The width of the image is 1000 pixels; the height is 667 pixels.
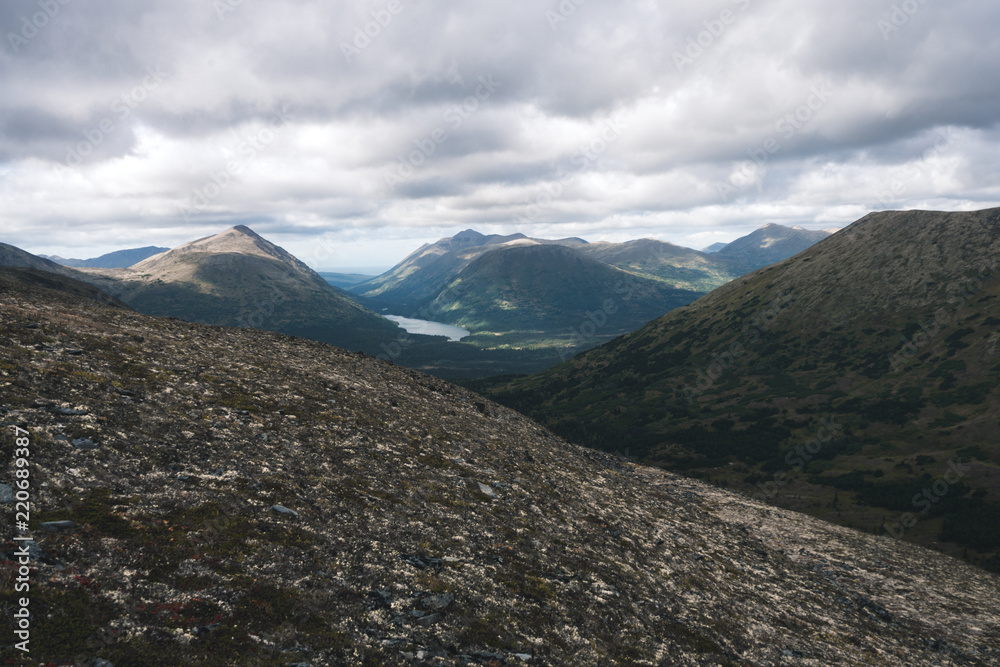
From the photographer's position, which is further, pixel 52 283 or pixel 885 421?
pixel 885 421

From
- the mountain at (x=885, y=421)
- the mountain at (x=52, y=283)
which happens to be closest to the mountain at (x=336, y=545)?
the mountain at (x=885, y=421)

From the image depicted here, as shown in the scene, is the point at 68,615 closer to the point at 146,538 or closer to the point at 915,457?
the point at 146,538

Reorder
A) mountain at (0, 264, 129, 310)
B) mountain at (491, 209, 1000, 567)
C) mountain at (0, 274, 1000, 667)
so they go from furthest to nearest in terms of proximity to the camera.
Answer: mountain at (0, 264, 129, 310), mountain at (491, 209, 1000, 567), mountain at (0, 274, 1000, 667)

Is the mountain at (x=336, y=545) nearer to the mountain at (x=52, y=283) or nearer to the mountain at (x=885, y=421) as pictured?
the mountain at (x=885, y=421)

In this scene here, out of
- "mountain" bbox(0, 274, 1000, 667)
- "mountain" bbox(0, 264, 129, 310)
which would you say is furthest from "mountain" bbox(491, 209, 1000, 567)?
"mountain" bbox(0, 264, 129, 310)

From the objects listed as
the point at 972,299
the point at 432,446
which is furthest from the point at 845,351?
the point at 432,446

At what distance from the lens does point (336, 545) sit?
16078 millimetres

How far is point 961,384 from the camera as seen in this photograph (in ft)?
447

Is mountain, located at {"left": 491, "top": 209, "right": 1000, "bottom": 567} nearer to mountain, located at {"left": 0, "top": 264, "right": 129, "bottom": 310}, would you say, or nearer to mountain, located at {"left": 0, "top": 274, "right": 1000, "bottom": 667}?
mountain, located at {"left": 0, "top": 274, "right": 1000, "bottom": 667}

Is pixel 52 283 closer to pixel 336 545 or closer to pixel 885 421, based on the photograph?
pixel 336 545

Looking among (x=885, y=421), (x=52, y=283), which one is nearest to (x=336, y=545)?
(x=52, y=283)

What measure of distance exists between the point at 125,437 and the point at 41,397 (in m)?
3.74

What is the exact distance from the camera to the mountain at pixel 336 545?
11.2m

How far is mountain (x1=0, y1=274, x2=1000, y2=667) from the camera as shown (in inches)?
443
